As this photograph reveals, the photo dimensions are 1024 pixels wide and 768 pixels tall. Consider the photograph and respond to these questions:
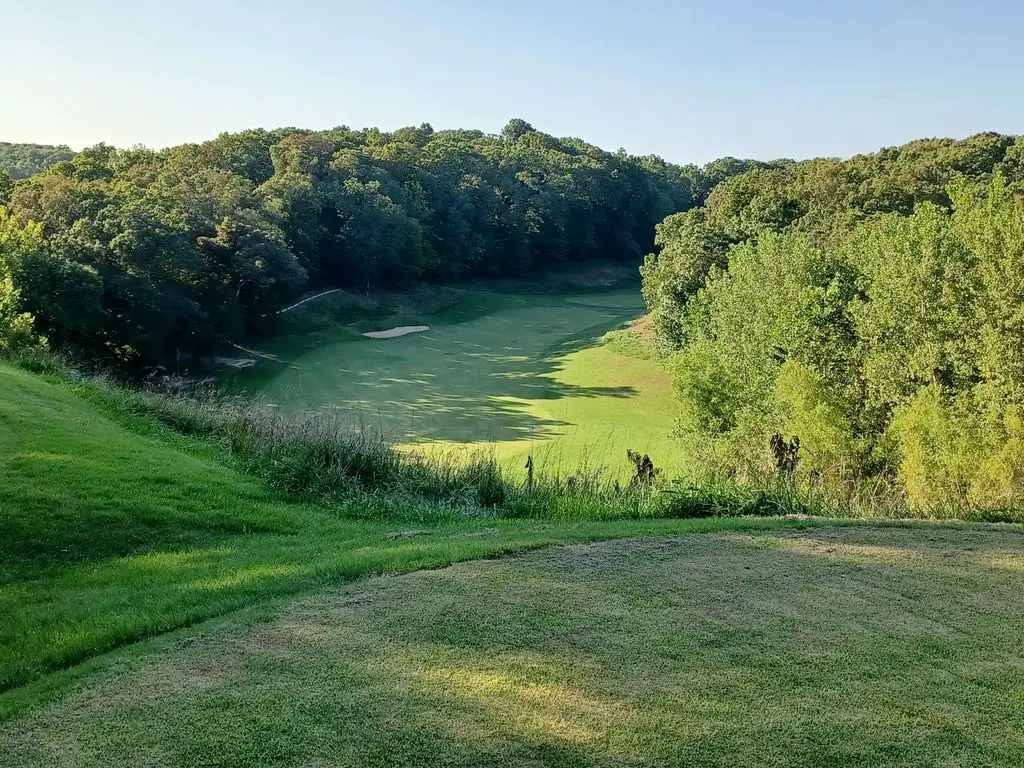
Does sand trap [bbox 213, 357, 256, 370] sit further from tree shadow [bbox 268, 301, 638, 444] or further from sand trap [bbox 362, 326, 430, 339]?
sand trap [bbox 362, 326, 430, 339]

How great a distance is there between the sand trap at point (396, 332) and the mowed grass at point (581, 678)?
1479 inches

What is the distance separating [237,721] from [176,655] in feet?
3.62

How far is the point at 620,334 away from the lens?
4322 centimetres

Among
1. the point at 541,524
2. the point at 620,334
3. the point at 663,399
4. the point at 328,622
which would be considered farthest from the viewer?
the point at 620,334

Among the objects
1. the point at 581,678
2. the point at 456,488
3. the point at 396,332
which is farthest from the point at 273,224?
the point at 581,678

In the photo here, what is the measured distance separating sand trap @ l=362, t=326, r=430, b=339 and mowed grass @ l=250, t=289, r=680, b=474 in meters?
0.81

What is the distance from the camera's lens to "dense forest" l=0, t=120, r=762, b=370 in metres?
30.6

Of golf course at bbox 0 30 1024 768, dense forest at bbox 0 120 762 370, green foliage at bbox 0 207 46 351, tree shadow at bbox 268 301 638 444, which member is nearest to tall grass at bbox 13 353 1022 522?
golf course at bbox 0 30 1024 768

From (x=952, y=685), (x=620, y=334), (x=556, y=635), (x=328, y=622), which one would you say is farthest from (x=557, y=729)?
(x=620, y=334)

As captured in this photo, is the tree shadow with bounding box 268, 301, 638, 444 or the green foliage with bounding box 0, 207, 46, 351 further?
the tree shadow with bounding box 268, 301, 638, 444

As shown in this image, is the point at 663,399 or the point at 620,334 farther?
the point at 620,334

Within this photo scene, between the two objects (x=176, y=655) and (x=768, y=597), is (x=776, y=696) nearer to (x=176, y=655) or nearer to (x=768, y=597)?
(x=768, y=597)

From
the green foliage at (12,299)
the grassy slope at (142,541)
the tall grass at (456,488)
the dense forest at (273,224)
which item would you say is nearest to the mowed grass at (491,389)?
the dense forest at (273,224)

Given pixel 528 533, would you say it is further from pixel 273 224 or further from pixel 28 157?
pixel 28 157
